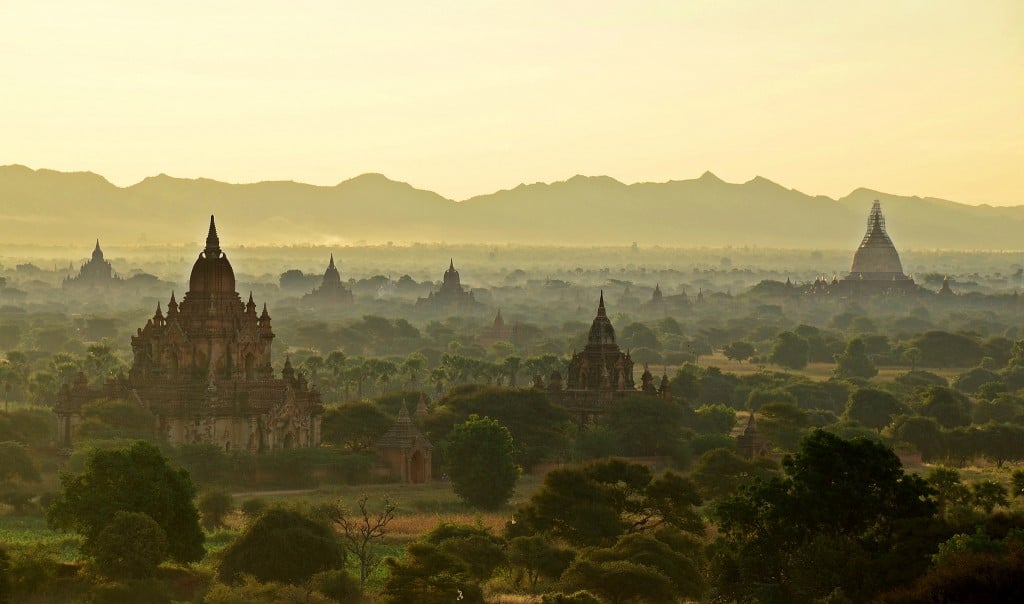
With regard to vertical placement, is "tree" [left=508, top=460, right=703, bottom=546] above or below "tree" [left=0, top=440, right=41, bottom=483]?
above

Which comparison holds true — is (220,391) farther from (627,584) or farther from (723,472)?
(627,584)

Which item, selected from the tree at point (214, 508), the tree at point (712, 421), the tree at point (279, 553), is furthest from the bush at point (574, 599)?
the tree at point (712, 421)

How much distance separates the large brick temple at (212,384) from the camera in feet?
282

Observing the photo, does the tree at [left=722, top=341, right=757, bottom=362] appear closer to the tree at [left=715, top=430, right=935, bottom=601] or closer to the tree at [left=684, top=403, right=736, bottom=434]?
the tree at [left=684, top=403, right=736, bottom=434]

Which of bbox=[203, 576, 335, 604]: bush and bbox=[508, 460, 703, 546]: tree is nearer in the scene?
bbox=[203, 576, 335, 604]: bush

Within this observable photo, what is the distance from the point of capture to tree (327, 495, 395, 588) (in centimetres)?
5500

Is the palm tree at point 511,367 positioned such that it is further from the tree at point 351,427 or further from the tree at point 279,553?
the tree at point 279,553

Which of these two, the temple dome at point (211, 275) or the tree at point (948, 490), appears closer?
the tree at point (948, 490)

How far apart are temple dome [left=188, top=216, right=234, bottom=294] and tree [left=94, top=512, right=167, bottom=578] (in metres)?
34.7

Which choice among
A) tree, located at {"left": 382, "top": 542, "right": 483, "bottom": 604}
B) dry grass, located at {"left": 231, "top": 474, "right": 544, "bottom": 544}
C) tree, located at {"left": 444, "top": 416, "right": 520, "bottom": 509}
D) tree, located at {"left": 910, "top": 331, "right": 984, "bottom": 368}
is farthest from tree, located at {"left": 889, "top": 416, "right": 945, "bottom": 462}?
tree, located at {"left": 910, "top": 331, "right": 984, "bottom": 368}

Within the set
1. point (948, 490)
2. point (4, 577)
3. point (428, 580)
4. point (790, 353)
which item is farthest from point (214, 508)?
point (790, 353)

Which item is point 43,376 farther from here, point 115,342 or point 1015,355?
point 1015,355

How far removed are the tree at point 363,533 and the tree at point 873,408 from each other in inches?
1717

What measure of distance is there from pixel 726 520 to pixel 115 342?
14668 cm
